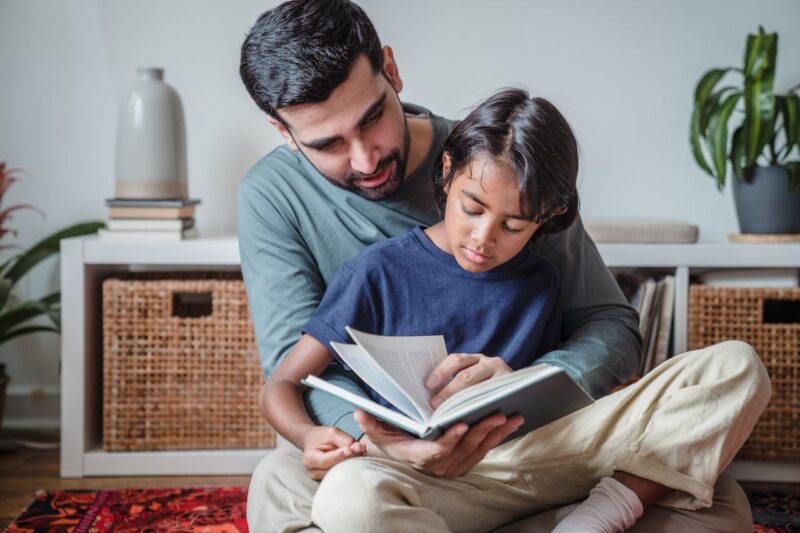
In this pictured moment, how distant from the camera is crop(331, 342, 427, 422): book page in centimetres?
114

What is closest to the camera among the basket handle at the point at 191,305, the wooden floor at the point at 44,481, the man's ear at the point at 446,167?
the man's ear at the point at 446,167

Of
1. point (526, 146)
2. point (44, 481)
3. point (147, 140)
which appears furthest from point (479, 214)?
point (44, 481)

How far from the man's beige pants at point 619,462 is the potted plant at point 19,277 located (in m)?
1.16

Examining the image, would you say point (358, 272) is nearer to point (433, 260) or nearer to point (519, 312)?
point (433, 260)

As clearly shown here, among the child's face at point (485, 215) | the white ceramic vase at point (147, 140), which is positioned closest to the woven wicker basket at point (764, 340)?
the child's face at point (485, 215)

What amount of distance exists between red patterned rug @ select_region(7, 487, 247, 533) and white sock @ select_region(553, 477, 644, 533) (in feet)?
2.69

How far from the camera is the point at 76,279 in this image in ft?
7.22

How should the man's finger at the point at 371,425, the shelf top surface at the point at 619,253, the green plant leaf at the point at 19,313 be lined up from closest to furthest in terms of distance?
1. the man's finger at the point at 371,425
2. the shelf top surface at the point at 619,253
3. the green plant leaf at the point at 19,313

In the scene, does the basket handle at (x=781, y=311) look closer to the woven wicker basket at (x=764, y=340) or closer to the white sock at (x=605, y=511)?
the woven wicker basket at (x=764, y=340)

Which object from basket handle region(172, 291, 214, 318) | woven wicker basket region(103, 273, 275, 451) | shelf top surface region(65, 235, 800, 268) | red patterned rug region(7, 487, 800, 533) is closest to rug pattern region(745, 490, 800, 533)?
red patterned rug region(7, 487, 800, 533)

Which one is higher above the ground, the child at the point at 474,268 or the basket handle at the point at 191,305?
the child at the point at 474,268

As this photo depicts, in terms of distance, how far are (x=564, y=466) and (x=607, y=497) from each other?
91 mm

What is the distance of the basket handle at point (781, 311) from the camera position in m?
2.31

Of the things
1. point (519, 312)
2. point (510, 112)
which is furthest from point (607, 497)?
point (510, 112)
